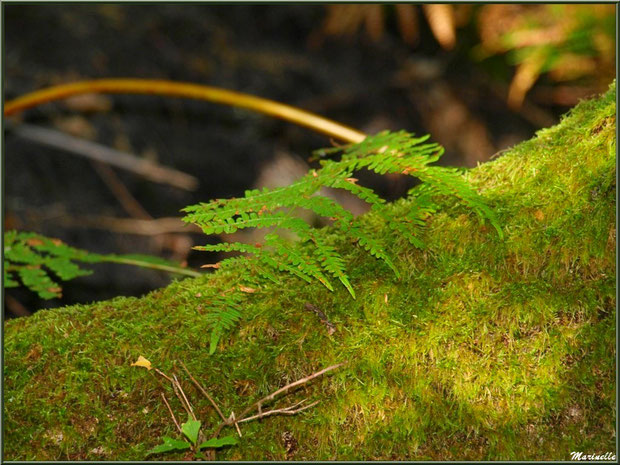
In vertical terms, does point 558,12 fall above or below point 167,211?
above

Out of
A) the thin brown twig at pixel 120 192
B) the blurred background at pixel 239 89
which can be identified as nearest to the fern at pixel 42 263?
the blurred background at pixel 239 89

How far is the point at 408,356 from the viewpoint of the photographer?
1263 millimetres

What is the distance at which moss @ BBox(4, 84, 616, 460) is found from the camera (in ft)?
3.95

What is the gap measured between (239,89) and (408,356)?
411cm

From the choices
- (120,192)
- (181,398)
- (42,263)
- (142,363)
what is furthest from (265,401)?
(120,192)

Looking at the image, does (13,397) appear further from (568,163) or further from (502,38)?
(502,38)

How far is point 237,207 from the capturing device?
1521 mm

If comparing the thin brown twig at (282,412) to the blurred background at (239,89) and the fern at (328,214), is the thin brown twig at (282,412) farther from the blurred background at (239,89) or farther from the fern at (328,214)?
the blurred background at (239,89)

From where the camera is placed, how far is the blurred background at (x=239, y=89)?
13.8 ft

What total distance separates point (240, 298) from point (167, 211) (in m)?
3.37

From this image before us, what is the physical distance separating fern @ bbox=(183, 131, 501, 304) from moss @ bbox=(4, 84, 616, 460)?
83mm

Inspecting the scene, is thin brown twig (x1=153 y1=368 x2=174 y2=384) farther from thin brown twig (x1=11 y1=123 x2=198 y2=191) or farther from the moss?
thin brown twig (x1=11 y1=123 x2=198 y2=191)

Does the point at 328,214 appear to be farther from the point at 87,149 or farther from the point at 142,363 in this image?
the point at 87,149

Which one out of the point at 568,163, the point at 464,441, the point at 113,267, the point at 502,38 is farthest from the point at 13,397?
the point at 502,38
